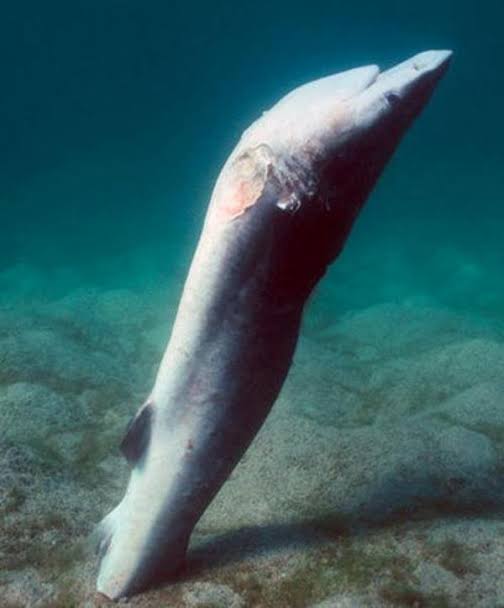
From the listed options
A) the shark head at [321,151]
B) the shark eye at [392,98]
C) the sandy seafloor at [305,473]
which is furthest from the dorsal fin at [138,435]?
the shark eye at [392,98]

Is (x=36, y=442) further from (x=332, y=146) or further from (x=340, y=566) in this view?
(x=332, y=146)

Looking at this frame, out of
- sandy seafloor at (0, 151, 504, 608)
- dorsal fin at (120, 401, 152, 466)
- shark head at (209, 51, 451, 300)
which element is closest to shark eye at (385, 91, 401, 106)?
shark head at (209, 51, 451, 300)

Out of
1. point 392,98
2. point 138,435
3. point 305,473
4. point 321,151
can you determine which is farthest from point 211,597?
point 392,98

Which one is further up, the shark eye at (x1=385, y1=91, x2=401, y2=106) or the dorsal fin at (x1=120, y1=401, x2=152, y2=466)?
the shark eye at (x1=385, y1=91, x2=401, y2=106)

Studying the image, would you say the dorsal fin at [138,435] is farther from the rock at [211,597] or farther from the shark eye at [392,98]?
the shark eye at [392,98]

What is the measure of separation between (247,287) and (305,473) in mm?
1929

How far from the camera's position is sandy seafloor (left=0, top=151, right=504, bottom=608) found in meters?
3.48

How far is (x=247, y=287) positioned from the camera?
3.24m

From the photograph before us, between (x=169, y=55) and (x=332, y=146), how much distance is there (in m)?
42.0

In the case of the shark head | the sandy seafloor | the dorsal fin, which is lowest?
the sandy seafloor

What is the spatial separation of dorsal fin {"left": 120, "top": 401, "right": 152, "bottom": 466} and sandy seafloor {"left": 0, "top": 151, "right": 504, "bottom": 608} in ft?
2.14

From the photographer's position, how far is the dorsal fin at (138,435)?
3.59 meters

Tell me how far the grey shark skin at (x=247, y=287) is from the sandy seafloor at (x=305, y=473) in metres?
0.36

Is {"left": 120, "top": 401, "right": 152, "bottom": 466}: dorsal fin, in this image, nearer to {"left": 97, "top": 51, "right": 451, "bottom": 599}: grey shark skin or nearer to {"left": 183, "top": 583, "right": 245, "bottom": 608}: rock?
{"left": 97, "top": 51, "right": 451, "bottom": 599}: grey shark skin
